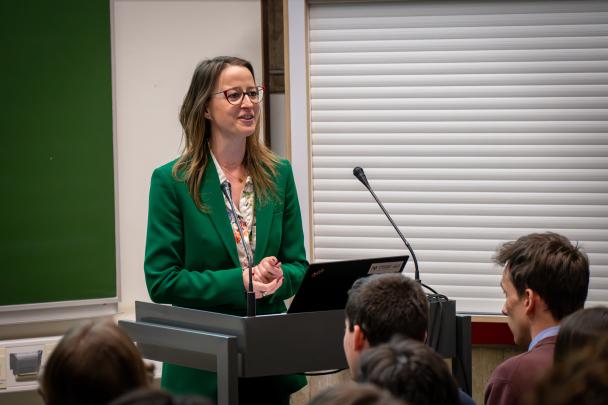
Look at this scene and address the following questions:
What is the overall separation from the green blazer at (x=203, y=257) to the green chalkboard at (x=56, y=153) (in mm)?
1137

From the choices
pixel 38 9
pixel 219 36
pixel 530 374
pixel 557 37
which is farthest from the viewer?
pixel 219 36

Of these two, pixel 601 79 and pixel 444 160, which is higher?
pixel 601 79

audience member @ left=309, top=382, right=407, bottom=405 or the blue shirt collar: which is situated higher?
audience member @ left=309, top=382, right=407, bottom=405

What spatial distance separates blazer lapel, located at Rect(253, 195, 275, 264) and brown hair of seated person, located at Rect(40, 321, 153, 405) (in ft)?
3.43

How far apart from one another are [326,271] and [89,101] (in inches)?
73.8

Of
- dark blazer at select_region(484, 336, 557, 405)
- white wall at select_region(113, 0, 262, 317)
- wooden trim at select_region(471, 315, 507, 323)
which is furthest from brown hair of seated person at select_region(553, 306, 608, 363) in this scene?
white wall at select_region(113, 0, 262, 317)

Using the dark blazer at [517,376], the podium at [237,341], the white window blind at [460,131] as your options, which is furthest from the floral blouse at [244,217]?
the white window blind at [460,131]

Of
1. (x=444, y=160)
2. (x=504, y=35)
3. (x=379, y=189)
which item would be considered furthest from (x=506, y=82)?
(x=379, y=189)

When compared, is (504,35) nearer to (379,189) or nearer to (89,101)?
(379,189)

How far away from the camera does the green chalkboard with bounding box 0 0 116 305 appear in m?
3.45

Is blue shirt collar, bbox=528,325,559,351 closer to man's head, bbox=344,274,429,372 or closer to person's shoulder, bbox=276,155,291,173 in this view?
man's head, bbox=344,274,429,372

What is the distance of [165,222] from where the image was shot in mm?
2508

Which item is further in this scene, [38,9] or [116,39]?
[116,39]

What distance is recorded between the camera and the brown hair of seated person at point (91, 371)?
146 cm
